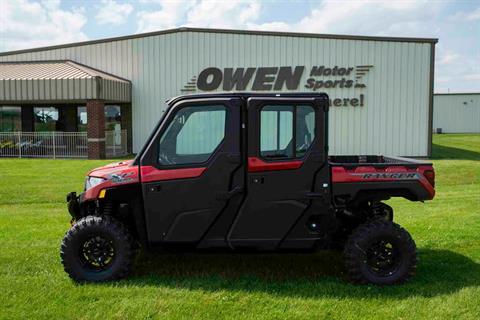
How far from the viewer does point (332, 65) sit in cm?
2492

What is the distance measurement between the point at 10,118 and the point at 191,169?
89.9 ft

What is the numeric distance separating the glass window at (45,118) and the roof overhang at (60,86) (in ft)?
11.0

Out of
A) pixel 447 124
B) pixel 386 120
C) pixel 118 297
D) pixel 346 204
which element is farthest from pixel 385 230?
pixel 447 124

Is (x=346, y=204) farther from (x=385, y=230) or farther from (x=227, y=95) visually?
(x=227, y=95)

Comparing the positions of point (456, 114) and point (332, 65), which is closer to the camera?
point (332, 65)

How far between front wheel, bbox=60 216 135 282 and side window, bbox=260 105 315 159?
1796 mm

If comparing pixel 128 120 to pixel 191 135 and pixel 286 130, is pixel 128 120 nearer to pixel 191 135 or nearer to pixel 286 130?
pixel 191 135

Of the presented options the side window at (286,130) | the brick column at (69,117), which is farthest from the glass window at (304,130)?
the brick column at (69,117)

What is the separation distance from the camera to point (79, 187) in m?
14.0

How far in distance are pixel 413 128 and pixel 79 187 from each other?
54.9 ft

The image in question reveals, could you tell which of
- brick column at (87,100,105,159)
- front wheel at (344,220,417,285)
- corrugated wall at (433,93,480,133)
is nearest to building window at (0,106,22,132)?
brick column at (87,100,105,159)

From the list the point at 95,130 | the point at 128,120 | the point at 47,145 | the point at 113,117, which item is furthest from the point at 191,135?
the point at 113,117

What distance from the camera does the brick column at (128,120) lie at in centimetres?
2714

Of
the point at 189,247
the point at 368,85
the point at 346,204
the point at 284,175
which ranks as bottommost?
the point at 189,247
